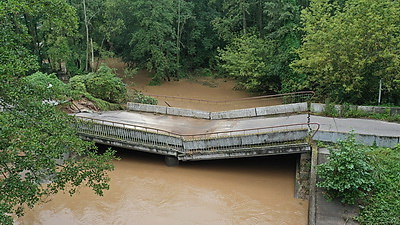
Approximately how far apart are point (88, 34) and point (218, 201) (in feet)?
61.5

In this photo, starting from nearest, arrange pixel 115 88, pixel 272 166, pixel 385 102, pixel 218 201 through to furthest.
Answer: pixel 218 201 < pixel 272 166 < pixel 385 102 < pixel 115 88

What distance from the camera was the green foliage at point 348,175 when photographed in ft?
34.3

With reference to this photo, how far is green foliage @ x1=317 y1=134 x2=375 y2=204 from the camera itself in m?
10.5

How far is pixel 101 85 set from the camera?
1944 centimetres

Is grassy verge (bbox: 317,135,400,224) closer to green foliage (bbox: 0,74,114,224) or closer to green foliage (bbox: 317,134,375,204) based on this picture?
green foliage (bbox: 317,134,375,204)

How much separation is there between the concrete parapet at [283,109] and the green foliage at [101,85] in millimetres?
8284

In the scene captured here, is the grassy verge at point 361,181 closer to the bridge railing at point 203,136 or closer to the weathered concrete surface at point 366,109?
the bridge railing at point 203,136

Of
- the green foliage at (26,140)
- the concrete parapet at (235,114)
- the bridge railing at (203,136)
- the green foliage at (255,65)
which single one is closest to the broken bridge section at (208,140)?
the bridge railing at (203,136)

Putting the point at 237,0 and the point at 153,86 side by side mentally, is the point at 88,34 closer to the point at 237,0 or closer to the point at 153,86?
the point at 153,86

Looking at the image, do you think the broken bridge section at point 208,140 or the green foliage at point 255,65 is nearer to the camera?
the broken bridge section at point 208,140

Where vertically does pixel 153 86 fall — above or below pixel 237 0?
below

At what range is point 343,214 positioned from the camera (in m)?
10.2

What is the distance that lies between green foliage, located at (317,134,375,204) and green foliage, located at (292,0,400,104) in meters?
6.71

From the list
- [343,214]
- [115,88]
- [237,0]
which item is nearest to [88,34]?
[115,88]
